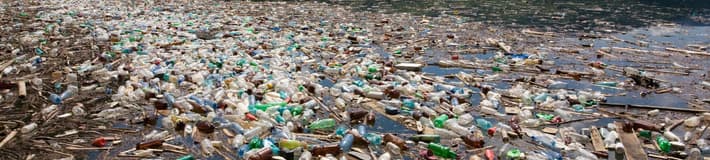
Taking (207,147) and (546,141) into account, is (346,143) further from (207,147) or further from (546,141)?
(546,141)

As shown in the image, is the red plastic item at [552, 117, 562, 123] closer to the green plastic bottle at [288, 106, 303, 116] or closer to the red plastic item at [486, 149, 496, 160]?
the red plastic item at [486, 149, 496, 160]

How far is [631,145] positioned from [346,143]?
10.6ft

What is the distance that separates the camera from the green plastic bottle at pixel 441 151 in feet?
17.1

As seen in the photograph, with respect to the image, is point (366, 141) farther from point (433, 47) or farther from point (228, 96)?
point (433, 47)

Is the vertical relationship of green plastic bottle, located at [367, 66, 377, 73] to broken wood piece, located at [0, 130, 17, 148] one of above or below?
above

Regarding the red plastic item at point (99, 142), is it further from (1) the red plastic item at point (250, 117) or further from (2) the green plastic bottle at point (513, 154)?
(2) the green plastic bottle at point (513, 154)

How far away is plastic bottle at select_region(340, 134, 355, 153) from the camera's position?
539 centimetres

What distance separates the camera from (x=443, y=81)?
850 centimetres

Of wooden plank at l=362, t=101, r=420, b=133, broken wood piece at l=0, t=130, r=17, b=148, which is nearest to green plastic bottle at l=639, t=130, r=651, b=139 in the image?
wooden plank at l=362, t=101, r=420, b=133

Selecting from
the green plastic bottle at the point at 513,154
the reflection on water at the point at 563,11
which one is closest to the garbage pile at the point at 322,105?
the green plastic bottle at the point at 513,154

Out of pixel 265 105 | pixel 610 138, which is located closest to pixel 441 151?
pixel 610 138

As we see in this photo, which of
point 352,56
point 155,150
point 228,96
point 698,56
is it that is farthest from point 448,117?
point 698,56

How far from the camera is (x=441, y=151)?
5.27m

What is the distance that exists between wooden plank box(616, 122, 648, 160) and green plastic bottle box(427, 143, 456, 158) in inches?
74.6
